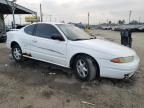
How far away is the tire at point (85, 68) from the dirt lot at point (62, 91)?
0.56ft

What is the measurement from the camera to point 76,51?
16.2 feet

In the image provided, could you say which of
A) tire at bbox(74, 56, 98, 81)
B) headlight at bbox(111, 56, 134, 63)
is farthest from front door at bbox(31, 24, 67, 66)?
headlight at bbox(111, 56, 134, 63)

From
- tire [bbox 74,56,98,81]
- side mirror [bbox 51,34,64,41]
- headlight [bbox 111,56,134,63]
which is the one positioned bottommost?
tire [bbox 74,56,98,81]

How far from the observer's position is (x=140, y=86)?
15.3 ft

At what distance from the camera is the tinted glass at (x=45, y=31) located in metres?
5.60

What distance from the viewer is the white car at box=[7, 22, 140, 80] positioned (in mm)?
4480

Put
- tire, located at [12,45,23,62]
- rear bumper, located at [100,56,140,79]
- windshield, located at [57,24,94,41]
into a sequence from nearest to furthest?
rear bumper, located at [100,56,140,79] < windshield, located at [57,24,94,41] < tire, located at [12,45,23,62]

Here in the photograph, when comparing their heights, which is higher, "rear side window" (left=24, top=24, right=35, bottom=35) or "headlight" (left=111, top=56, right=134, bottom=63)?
"rear side window" (left=24, top=24, right=35, bottom=35)

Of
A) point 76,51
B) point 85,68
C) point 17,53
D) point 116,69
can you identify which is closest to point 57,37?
point 76,51

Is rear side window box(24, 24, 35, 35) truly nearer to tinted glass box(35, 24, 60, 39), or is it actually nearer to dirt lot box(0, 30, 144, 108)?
tinted glass box(35, 24, 60, 39)

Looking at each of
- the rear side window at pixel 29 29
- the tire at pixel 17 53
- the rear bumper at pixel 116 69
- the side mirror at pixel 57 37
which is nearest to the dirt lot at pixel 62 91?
the rear bumper at pixel 116 69

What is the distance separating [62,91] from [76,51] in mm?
1213

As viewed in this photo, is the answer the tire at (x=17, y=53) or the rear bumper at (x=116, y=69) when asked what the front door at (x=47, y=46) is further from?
the rear bumper at (x=116, y=69)

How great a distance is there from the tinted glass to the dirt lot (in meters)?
1.22
